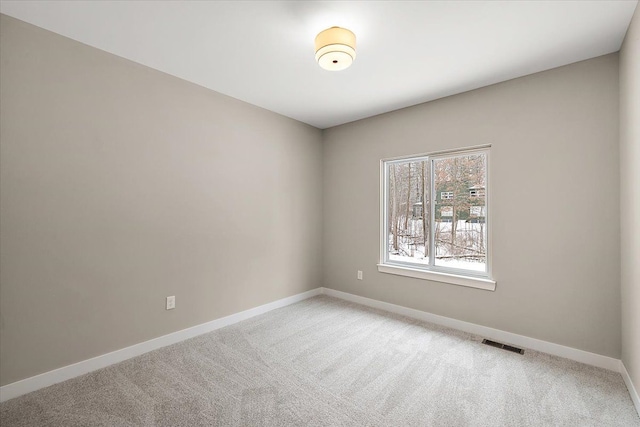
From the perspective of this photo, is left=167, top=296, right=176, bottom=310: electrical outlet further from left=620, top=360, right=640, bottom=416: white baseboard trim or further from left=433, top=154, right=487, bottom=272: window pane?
left=620, top=360, right=640, bottom=416: white baseboard trim

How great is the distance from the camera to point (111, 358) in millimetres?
2352

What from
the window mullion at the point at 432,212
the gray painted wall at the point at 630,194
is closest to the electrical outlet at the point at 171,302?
the window mullion at the point at 432,212

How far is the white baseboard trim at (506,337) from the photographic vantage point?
2.34 meters

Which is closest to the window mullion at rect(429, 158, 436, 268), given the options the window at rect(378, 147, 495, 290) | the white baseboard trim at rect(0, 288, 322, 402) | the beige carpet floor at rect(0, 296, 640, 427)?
the window at rect(378, 147, 495, 290)

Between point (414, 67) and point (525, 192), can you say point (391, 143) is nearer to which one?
point (414, 67)

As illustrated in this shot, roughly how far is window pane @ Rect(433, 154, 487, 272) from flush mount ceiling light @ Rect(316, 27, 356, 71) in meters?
1.87

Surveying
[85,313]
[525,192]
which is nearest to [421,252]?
[525,192]

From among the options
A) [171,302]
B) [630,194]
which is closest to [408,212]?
[630,194]

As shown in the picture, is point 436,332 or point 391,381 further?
point 436,332

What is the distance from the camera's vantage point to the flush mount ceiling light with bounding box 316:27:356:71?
194 centimetres

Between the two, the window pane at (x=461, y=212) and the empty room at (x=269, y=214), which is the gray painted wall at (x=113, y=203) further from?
the window pane at (x=461, y=212)

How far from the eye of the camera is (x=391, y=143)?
365cm

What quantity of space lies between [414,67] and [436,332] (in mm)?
2625

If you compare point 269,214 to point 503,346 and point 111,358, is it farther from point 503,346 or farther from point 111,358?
point 503,346
